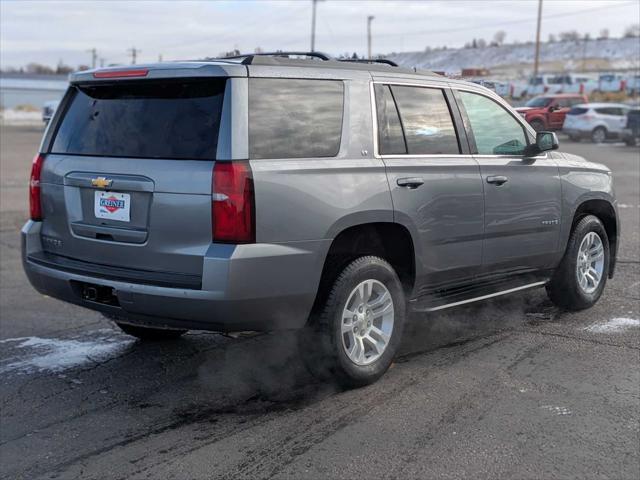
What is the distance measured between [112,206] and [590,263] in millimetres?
4282

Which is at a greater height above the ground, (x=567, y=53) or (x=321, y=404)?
(x=567, y=53)

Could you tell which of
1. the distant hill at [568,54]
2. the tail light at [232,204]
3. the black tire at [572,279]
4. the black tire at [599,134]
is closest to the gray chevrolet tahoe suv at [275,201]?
the tail light at [232,204]

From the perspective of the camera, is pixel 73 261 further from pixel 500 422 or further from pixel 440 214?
pixel 500 422

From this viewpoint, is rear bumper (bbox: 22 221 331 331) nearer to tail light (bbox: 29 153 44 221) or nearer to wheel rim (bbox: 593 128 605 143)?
tail light (bbox: 29 153 44 221)

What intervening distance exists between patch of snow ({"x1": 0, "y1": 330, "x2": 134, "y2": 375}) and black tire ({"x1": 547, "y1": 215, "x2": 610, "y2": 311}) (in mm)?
3541

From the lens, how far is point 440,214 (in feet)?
17.3

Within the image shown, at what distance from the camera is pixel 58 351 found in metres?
5.73

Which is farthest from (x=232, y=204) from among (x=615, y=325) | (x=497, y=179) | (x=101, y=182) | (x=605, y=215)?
(x=605, y=215)

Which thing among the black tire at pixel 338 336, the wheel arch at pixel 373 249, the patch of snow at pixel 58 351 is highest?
the wheel arch at pixel 373 249

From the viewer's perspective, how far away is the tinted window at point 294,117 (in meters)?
4.41

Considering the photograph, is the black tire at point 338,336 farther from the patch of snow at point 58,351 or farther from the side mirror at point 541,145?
the side mirror at point 541,145

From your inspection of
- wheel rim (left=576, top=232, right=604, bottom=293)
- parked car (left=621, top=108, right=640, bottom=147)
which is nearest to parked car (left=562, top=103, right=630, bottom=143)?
parked car (left=621, top=108, right=640, bottom=147)

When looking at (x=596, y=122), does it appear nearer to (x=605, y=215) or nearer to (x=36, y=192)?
(x=605, y=215)

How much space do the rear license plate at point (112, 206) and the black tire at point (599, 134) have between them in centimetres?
3157
